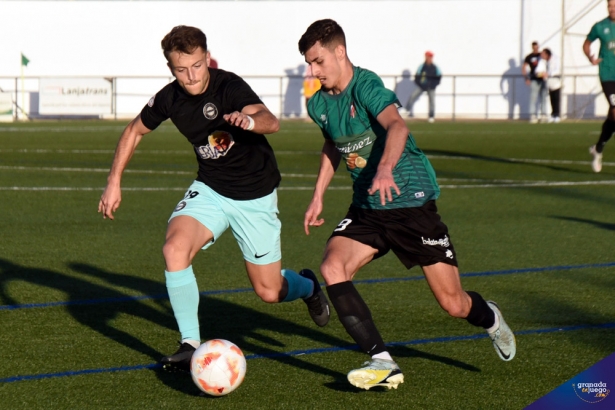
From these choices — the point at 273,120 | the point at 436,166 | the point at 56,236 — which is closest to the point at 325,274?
the point at 273,120

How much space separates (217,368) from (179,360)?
17.1 inches

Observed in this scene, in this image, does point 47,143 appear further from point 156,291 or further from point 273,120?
point 273,120

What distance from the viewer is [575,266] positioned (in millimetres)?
8555

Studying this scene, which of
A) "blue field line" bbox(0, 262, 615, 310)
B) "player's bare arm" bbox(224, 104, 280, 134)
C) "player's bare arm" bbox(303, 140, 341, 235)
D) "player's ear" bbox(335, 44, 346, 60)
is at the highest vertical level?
"player's ear" bbox(335, 44, 346, 60)

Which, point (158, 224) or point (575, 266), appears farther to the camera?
point (158, 224)

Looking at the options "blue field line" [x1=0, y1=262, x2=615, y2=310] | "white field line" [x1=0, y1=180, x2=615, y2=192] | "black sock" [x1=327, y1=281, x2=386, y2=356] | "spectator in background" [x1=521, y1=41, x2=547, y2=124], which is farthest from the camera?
"spectator in background" [x1=521, y1=41, x2=547, y2=124]

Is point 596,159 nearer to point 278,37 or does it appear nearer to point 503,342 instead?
point 503,342

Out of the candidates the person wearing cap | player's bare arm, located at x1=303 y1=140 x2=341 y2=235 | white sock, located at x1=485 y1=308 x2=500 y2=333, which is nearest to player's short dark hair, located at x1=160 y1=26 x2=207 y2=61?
player's bare arm, located at x1=303 y1=140 x2=341 y2=235

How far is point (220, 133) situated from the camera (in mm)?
6129

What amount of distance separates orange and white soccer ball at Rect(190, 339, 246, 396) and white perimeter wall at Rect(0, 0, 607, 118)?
3416cm

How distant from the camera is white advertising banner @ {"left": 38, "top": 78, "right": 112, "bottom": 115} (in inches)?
1411

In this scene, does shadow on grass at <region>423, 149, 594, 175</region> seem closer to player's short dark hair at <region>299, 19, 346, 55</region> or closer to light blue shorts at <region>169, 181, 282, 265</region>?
light blue shorts at <region>169, 181, 282, 265</region>

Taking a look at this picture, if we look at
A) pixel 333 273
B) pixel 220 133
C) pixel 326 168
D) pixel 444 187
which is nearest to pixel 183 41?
pixel 220 133

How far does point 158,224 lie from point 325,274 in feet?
19.4
